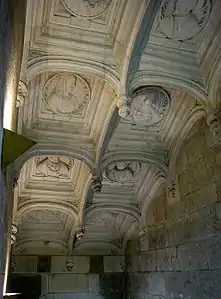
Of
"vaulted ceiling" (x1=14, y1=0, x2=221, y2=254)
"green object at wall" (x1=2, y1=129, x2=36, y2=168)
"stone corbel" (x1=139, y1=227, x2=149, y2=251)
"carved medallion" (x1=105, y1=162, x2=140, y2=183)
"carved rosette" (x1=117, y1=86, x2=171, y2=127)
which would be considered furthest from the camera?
"stone corbel" (x1=139, y1=227, x2=149, y2=251)

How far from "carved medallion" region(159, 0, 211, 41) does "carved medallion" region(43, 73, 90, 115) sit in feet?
3.72

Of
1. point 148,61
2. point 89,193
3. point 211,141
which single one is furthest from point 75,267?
point 148,61

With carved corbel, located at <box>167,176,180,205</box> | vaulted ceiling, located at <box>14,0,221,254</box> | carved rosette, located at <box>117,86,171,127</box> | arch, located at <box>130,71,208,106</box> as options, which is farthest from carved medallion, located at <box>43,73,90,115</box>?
carved corbel, located at <box>167,176,180,205</box>

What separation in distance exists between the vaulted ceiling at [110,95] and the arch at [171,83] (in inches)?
0.4

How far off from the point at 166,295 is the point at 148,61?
3.40 metres

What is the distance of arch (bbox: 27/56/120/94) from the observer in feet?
10.8

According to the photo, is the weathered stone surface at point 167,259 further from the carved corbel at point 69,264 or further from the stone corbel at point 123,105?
the carved corbel at point 69,264

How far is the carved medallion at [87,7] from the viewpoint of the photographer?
123 inches

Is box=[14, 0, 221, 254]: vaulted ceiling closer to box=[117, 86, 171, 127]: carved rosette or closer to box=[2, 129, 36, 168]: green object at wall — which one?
box=[117, 86, 171, 127]: carved rosette

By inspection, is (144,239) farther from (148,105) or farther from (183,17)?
(183,17)

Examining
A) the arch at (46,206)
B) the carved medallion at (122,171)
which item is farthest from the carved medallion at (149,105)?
the arch at (46,206)

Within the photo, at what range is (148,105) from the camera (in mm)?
4168

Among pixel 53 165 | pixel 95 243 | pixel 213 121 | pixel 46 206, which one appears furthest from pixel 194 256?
pixel 95 243

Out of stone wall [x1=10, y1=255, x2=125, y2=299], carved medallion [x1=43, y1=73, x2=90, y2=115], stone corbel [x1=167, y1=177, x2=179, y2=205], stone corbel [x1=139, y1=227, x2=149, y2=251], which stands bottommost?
stone wall [x1=10, y1=255, x2=125, y2=299]
